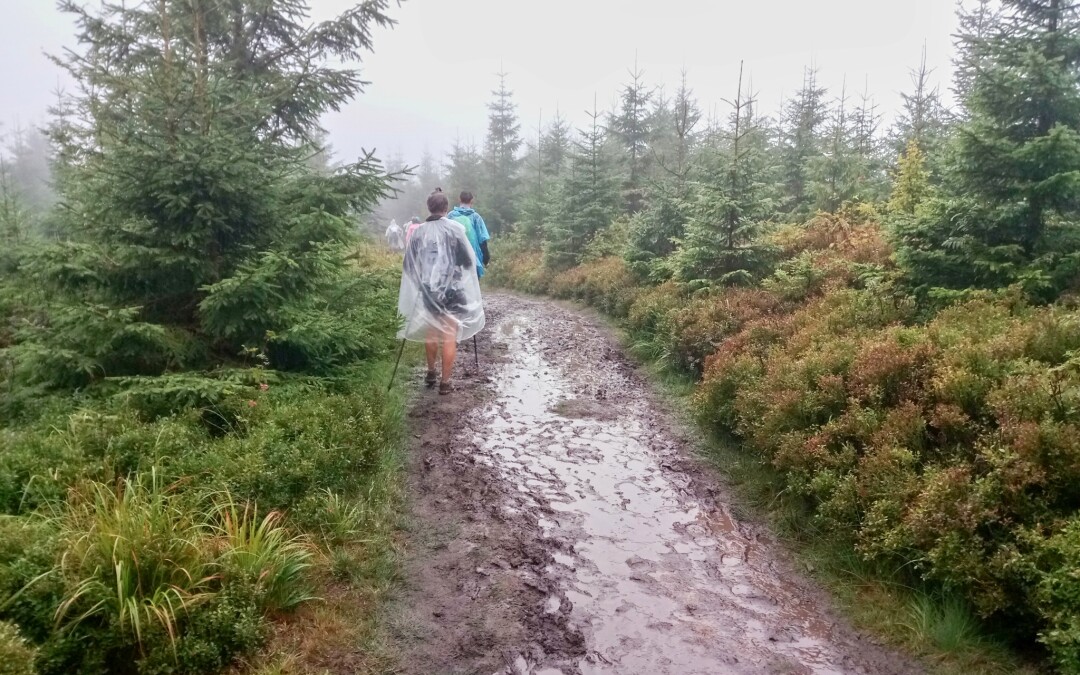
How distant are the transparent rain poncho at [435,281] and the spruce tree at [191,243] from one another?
855 millimetres

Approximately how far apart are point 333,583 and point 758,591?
303 centimetres

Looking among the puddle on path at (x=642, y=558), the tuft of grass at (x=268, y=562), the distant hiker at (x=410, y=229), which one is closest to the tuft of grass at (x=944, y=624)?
the puddle on path at (x=642, y=558)

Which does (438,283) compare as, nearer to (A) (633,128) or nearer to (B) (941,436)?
(B) (941,436)

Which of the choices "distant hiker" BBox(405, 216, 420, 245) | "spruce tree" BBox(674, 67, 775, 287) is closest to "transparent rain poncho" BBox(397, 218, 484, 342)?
"distant hiker" BBox(405, 216, 420, 245)

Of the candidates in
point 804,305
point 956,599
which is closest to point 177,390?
point 956,599

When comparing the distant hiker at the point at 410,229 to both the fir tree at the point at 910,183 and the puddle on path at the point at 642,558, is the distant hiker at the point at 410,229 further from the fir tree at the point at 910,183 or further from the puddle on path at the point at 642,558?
the fir tree at the point at 910,183

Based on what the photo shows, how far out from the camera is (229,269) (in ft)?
23.0

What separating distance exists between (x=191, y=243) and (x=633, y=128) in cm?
2047

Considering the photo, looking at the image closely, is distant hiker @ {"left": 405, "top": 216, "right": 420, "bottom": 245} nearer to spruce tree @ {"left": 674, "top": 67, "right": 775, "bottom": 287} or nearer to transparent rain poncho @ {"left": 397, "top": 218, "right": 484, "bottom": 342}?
transparent rain poncho @ {"left": 397, "top": 218, "right": 484, "bottom": 342}

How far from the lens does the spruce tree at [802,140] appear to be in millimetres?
18125

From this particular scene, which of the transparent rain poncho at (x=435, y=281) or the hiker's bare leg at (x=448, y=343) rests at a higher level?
the transparent rain poncho at (x=435, y=281)

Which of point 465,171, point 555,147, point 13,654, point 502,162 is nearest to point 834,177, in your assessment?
point 13,654

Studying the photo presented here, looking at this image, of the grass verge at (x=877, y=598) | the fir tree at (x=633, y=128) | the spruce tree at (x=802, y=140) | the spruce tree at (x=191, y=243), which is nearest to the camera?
the grass verge at (x=877, y=598)

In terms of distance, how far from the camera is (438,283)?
845 cm
